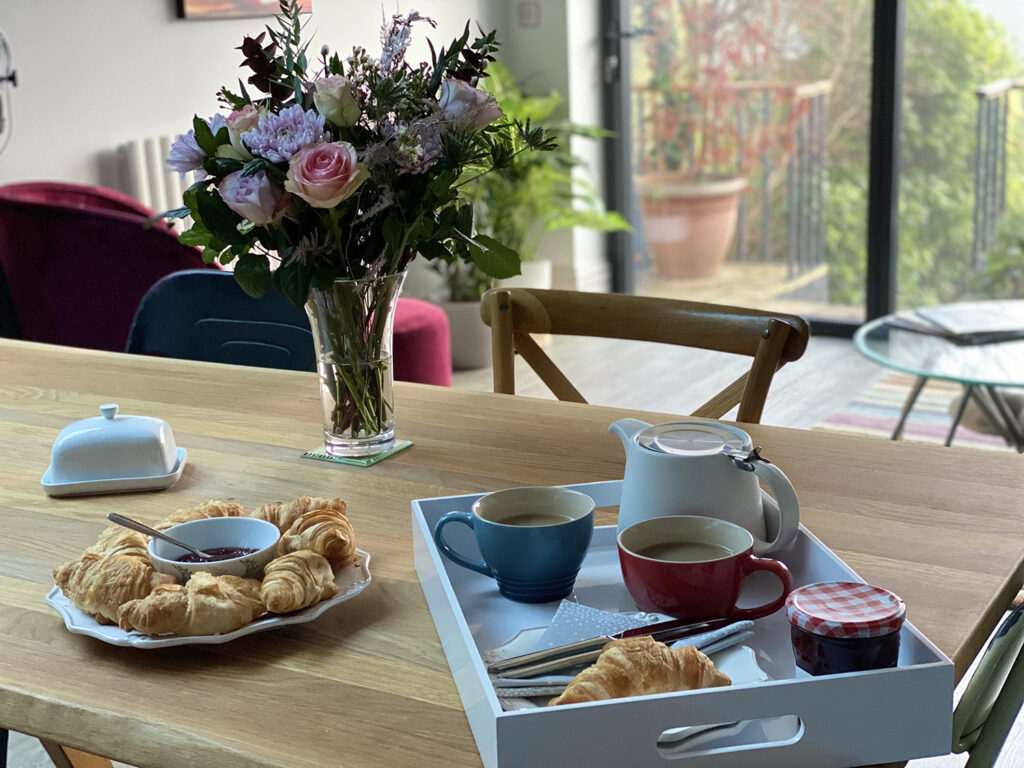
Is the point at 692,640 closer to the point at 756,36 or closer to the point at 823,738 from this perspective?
the point at 823,738

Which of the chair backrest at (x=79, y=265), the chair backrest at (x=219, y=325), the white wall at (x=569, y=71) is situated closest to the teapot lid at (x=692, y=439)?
the chair backrest at (x=219, y=325)

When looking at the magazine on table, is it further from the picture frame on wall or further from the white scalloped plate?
the white scalloped plate

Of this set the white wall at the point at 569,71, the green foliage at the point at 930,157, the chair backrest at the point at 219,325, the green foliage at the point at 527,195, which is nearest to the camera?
the chair backrest at the point at 219,325

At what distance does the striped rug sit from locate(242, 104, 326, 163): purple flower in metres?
2.67

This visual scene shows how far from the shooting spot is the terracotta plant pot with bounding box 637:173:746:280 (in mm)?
5199

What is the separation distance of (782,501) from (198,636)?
0.46 m

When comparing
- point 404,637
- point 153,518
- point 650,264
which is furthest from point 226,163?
point 650,264

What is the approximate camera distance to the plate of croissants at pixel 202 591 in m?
0.89

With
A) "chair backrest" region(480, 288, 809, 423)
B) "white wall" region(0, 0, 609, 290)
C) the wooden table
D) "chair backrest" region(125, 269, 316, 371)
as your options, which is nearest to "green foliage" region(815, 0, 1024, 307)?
"white wall" region(0, 0, 609, 290)

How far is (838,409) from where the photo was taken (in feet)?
12.9

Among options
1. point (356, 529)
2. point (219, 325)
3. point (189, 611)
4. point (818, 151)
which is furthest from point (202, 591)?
point (818, 151)

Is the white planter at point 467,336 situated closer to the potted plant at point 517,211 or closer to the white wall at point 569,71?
the potted plant at point 517,211

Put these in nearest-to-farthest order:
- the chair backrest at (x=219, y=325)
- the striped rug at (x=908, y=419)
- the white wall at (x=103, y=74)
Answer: the chair backrest at (x=219, y=325)
the white wall at (x=103, y=74)
the striped rug at (x=908, y=419)

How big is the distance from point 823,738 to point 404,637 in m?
0.33
